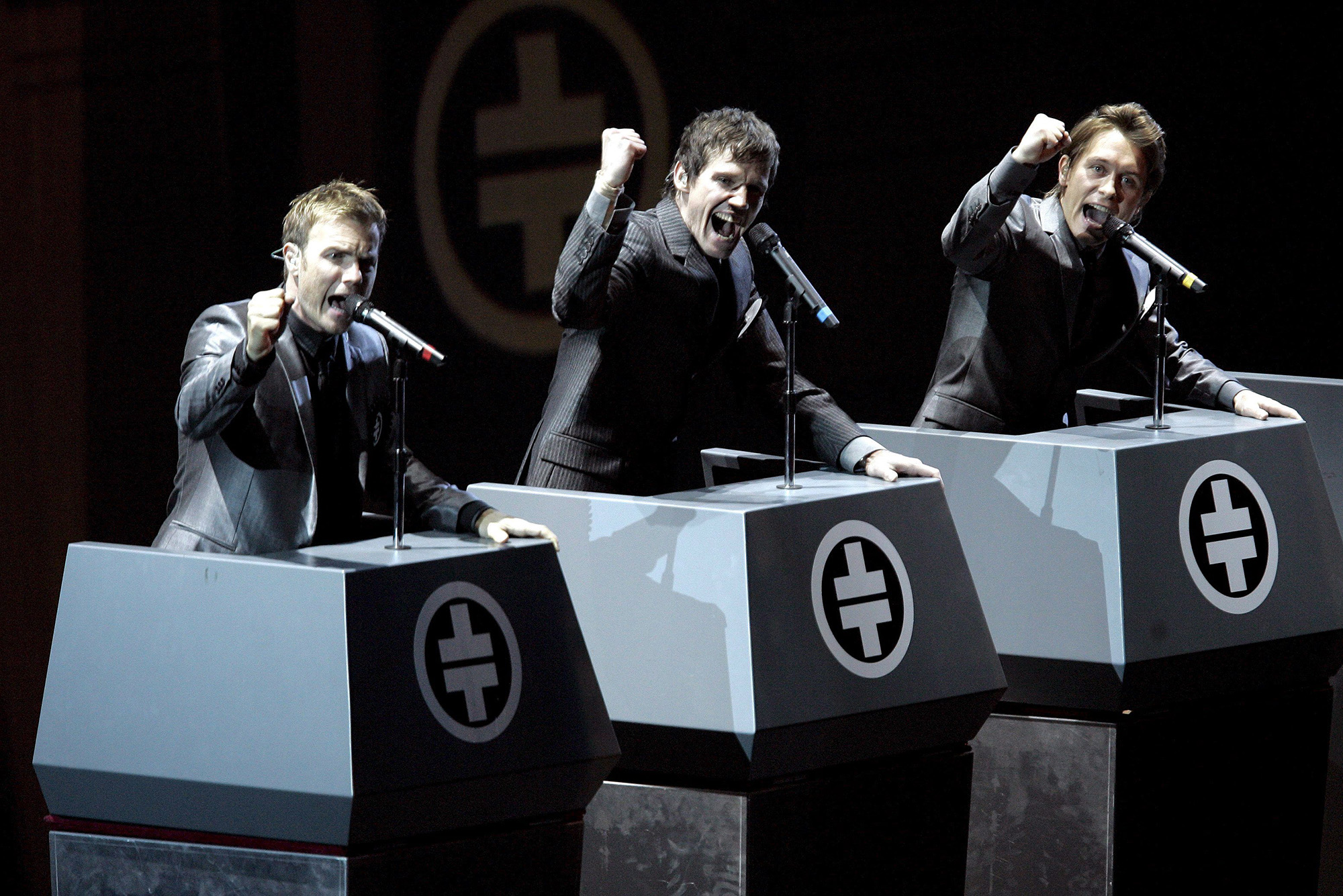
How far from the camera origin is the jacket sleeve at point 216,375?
7.91 ft

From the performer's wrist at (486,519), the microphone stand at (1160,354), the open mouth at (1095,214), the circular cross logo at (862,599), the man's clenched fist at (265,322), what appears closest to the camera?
the man's clenched fist at (265,322)

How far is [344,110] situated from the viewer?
4.19 metres

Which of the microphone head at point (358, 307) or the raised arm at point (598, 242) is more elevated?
the raised arm at point (598, 242)

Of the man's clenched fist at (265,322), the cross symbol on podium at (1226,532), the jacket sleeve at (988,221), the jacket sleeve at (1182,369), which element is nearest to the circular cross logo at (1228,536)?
the cross symbol on podium at (1226,532)

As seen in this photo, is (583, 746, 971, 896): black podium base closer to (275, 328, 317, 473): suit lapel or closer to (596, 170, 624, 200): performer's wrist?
(275, 328, 317, 473): suit lapel

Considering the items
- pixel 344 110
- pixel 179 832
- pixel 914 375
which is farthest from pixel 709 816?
pixel 914 375

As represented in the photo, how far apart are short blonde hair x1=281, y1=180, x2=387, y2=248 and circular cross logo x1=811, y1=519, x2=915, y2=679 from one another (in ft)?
2.62

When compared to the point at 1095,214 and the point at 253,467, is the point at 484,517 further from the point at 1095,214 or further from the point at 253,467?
the point at 1095,214

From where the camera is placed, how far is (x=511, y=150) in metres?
4.39

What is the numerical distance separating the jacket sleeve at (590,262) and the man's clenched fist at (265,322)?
57 cm

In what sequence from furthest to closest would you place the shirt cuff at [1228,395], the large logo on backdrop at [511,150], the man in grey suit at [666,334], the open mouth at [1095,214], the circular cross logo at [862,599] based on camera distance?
the large logo on backdrop at [511,150] < the shirt cuff at [1228,395] < the open mouth at [1095,214] < the man in grey suit at [666,334] < the circular cross logo at [862,599]

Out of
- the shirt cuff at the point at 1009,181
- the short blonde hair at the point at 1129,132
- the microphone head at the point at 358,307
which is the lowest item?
the microphone head at the point at 358,307

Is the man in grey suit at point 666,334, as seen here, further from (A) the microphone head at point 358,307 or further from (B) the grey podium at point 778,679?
(A) the microphone head at point 358,307

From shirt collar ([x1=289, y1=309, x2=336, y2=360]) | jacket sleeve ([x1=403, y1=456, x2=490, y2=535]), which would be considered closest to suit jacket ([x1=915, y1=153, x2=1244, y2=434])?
jacket sleeve ([x1=403, y1=456, x2=490, y2=535])
